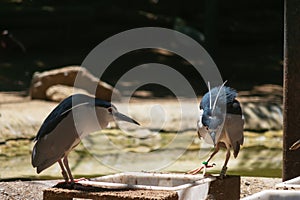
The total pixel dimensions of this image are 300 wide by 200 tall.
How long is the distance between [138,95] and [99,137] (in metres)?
3.48

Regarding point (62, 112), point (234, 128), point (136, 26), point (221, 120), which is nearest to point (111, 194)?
point (62, 112)

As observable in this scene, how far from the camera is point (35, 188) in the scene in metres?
6.13

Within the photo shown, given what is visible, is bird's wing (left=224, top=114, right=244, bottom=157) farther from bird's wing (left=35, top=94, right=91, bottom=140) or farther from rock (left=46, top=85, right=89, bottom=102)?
rock (left=46, top=85, right=89, bottom=102)

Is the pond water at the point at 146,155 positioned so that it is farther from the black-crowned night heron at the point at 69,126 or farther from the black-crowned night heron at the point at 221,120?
the black-crowned night heron at the point at 69,126

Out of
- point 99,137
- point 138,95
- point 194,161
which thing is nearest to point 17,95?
point 138,95

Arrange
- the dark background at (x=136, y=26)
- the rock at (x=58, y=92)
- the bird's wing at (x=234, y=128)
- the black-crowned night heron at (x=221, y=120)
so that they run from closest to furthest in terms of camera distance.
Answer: the black-crowned night heron at (x=221, y=120)
the bird's wing at (x=234, y=128)
the rock at (x=58, y=92)
the dark background at (x=136, y=26)

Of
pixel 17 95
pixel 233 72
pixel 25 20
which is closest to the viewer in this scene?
pixel 17 95

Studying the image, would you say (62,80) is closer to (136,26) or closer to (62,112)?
(136,26)

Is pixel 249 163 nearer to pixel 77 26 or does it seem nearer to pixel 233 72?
pixel 233 72

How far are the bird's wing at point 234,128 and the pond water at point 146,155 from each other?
96.9 inches

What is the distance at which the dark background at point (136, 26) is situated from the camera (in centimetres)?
1432

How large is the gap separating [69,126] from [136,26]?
1239 cm

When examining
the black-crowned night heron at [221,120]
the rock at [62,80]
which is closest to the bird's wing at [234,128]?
the black-crowned night heron at [221,120]

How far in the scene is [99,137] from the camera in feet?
29.1
